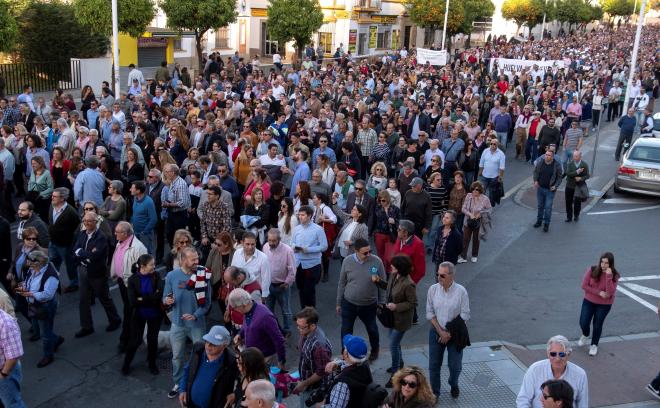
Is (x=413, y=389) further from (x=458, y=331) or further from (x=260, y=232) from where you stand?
(x=260, y=232)

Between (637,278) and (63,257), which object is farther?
(637,278)

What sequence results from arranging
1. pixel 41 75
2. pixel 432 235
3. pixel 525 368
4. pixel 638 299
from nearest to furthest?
pixel 525 368 → pixel 638 299 → pixel 432 235 → pixel 41 75

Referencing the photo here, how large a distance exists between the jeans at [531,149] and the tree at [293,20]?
18.0 meters

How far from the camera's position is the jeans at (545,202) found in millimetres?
13062

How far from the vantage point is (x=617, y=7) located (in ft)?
310

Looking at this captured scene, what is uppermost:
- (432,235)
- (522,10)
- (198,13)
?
(522,10)

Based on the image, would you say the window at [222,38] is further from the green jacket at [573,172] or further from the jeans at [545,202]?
the jeans at [545,202]

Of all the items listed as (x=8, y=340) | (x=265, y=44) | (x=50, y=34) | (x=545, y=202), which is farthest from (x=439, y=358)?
(x=265, y=44)

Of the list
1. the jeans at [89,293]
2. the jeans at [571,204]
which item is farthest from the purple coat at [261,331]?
the jeans at [571,204]

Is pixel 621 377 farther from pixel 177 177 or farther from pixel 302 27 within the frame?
pixel 302 27

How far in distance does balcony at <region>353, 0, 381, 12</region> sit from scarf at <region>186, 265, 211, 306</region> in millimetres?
44591

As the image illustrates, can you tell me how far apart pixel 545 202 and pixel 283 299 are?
701 cm

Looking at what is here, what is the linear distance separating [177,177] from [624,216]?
9.89m

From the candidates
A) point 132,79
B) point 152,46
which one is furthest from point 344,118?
point 152,46
